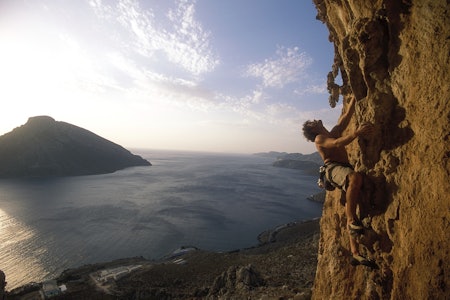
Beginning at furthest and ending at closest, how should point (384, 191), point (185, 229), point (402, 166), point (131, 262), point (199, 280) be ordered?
point (185, 229) → point (131, 262) → point (199, 280) → point (384, 191) → point (402, 166)

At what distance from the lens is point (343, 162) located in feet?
23.0

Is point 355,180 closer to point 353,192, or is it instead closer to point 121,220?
point 353,192

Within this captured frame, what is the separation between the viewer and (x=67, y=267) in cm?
4441

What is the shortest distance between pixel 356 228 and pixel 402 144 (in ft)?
6.77

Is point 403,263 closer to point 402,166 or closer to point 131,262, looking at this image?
point 402,166

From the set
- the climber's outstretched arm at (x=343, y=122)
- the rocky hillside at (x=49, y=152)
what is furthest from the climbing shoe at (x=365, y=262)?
the rocky hillside at (x=49, y=152)

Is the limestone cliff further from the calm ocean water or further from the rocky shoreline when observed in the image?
the calm ocean water

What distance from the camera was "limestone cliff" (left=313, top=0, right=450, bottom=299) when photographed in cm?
436

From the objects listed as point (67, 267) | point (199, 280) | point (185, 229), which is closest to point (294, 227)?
point (185, 229)

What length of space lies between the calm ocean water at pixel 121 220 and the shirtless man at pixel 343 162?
49.4 m

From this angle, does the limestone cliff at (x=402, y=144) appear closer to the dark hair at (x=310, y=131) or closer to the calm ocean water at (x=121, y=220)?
the dark hair at (x=310, y=131)

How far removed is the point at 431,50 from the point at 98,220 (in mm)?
73576

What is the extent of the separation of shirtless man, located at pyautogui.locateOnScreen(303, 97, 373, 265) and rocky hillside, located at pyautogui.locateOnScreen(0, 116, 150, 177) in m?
160

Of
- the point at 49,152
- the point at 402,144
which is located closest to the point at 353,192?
the point at 402,144
